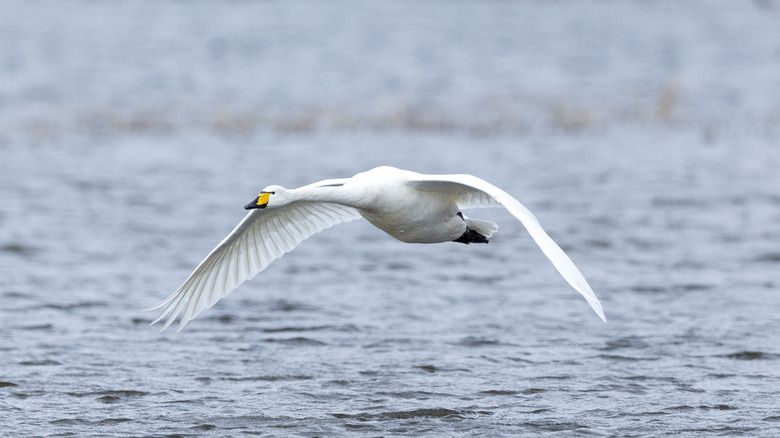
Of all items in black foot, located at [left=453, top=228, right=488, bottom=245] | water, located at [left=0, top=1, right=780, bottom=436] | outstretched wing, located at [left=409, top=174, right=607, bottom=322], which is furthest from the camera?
water, located at [left=0, top=1, right=780, bottom=436]

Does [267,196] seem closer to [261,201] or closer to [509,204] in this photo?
[261,201]

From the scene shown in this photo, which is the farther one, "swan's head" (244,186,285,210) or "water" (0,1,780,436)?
"water" (0,1,780,436)

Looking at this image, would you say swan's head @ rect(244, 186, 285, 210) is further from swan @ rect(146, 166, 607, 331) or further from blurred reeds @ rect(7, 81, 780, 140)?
blurred reeds @ rect(7, 81, 780, 140)

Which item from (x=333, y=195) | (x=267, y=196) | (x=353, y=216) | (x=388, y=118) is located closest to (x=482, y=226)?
(x=353, y=216)

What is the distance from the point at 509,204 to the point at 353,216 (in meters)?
2.79

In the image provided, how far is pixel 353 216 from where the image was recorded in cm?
993

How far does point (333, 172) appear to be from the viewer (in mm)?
20641

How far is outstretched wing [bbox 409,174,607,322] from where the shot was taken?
6.63m

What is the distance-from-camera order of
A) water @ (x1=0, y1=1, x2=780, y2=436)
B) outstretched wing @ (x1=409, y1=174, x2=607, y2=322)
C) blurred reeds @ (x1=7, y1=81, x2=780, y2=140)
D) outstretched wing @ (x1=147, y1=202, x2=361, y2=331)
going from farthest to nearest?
blurred reeds @ (x1=7, y1=81, x2=780, y2=140) < water @ (x1=0, y1=1, x2=780, y2=436) < outstretched wing @ (x1=147, y1=202, x2=361, y2=331) < outstretched wing @ (x1=409, y1=174, x2=607, y2=322)

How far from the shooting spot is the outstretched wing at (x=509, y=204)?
663cm

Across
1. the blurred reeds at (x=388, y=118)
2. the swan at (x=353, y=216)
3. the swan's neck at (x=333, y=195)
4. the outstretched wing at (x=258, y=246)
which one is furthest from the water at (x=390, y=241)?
the swan's neck at (x=333, y=195)

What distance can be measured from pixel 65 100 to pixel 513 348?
Answer: 17.1 meters

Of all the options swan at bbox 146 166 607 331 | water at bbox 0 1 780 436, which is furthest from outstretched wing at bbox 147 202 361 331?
water at bbox 0 1 780 436

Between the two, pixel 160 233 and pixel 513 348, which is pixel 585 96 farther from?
pixel 513 348
